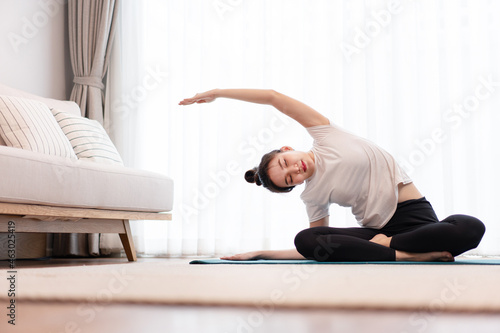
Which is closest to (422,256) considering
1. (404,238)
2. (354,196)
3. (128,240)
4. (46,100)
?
(404,238)

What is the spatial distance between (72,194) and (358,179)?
1186 mm

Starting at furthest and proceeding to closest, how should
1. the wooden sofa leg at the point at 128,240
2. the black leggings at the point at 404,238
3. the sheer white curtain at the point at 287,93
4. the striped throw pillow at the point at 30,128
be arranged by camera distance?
the sheer white curtain at the point at 287,93 → the wooden sofa leg at the point at 128,240 → the striped throw pillow at the point at 30,128 → the black leggings at the point at 404,238

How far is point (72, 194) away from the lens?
2270mm

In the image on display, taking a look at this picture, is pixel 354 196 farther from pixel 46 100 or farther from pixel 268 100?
pixel 46 100

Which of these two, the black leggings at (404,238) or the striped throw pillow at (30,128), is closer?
the black leggings at (404,238)

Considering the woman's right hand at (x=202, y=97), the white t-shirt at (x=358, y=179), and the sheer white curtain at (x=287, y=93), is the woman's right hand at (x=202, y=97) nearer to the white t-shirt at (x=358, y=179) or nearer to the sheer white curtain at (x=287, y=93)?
the white t-shirt at (x=358, y=179)

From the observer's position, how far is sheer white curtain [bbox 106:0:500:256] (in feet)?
10.6

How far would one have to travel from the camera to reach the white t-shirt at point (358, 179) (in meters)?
2.01

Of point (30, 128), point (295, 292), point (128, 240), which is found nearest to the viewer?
point (295, 292)

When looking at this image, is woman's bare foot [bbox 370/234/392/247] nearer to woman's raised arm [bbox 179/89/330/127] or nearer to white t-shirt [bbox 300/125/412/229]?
white t-shirt [bbox 300/125/412/229]

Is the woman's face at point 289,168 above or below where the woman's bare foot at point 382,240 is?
above

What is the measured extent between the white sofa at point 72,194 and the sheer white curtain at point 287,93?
0.70 meters

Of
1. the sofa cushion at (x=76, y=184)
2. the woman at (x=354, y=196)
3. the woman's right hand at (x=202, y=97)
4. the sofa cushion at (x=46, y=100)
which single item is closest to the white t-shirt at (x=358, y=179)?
the woman at (x=354, y=196)

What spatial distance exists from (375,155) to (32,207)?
1349 mm
